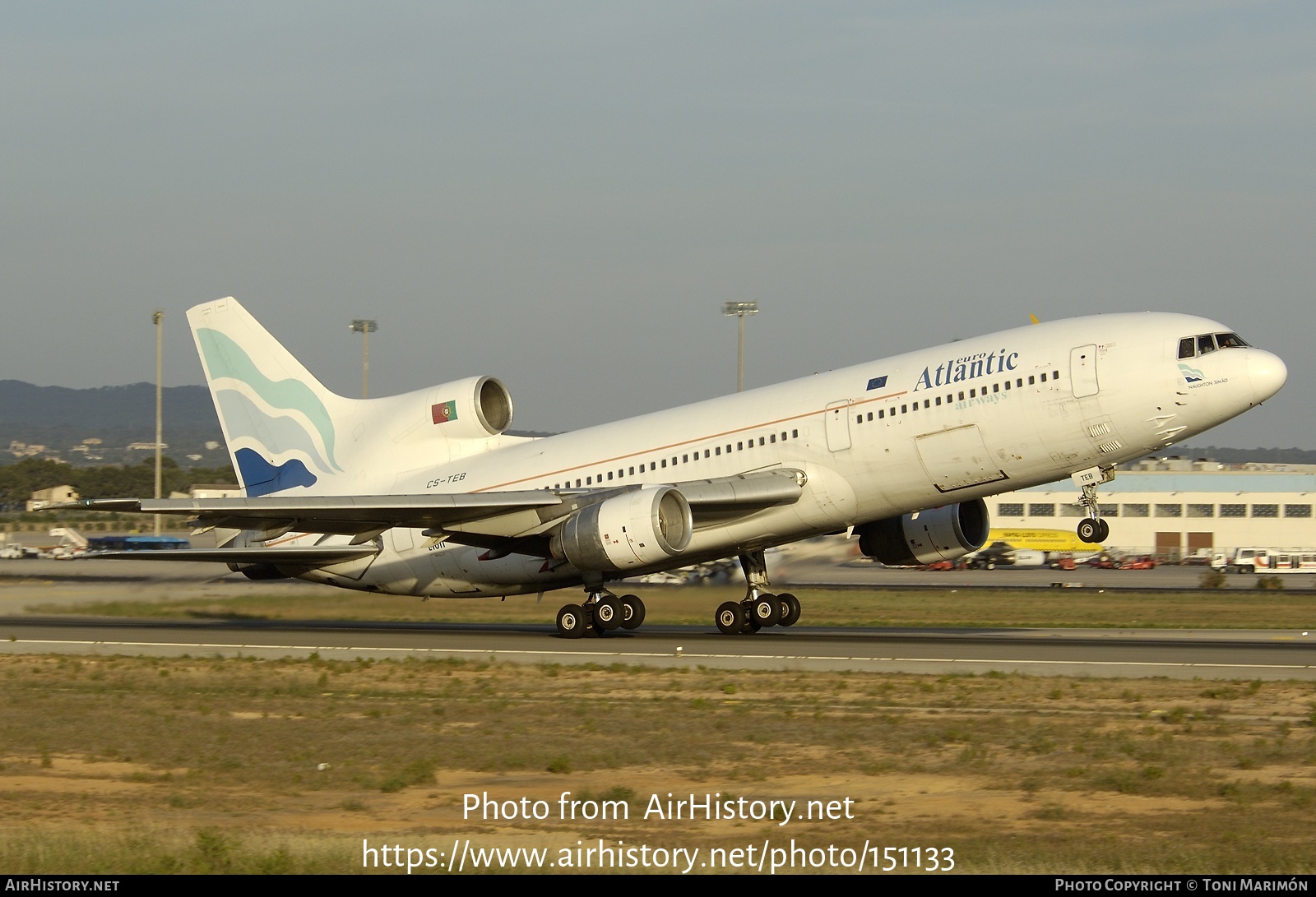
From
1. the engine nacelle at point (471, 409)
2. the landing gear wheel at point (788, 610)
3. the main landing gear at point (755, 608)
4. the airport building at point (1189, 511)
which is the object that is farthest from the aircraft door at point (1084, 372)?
the airport building at point (1189, 511)

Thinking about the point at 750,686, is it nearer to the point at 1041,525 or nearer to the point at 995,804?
the point at 995,804

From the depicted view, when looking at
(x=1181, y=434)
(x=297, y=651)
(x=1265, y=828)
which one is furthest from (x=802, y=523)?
(x=1265, y=828)

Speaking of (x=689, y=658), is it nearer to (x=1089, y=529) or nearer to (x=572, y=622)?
(x=572, y=622)

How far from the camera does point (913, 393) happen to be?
90.8 feet

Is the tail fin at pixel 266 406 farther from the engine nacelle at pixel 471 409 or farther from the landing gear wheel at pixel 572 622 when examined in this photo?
the landing gear wheel at pixel 572 622

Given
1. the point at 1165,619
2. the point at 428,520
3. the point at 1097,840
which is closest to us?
the point at 1097,840

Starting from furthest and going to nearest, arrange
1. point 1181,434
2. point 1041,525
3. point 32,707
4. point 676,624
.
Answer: point 1041,525 < point 676,624 < point 1181,434 < point 32,707

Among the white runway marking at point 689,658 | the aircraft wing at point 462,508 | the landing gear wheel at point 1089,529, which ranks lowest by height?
the white runway marking at point 689,658

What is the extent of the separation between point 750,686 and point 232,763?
28.2 ft

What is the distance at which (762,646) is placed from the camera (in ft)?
91.7

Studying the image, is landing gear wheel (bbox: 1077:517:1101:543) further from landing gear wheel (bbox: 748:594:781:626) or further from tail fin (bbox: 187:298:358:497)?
tail fin (bbox: 187:298:358:497)

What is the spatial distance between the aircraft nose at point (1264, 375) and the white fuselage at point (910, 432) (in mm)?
31

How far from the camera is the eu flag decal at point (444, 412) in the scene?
113 ft

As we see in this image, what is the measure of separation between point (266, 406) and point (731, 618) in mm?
13822
